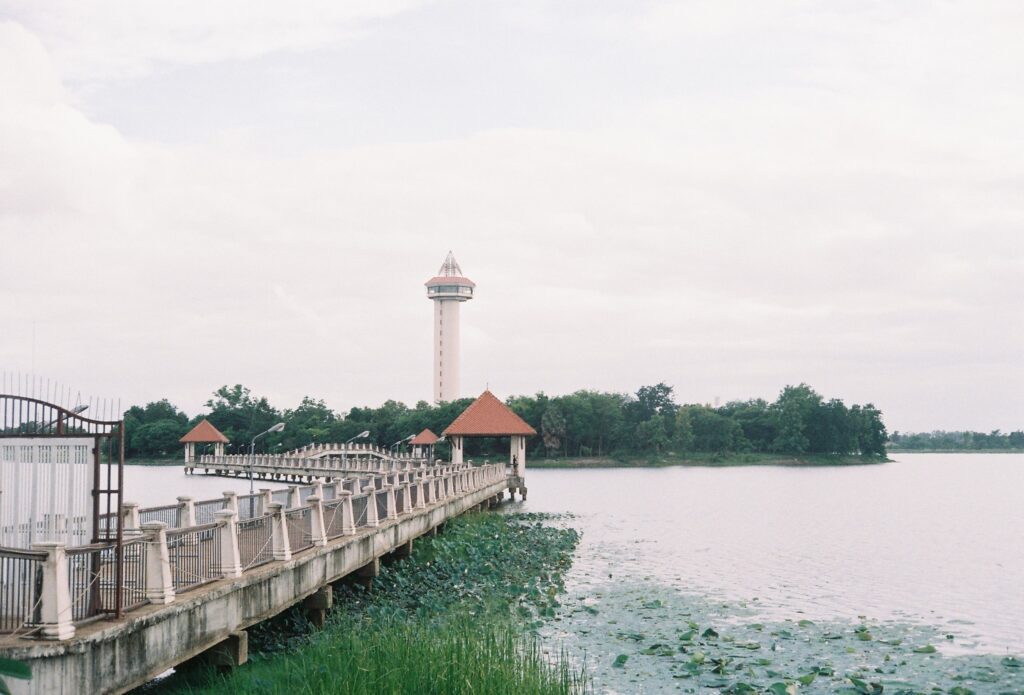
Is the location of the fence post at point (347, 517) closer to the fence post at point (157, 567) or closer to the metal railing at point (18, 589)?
the fence post at point (157, 567)

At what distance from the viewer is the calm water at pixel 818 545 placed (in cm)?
2617

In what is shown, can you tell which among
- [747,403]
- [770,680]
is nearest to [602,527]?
[770,680]

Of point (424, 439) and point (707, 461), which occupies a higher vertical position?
point (424, 439)

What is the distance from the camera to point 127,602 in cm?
1197

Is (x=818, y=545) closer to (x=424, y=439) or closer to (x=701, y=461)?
(x=424, y=439)

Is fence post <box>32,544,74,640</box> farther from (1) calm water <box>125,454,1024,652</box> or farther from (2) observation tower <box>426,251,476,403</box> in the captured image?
(2) observation tower <box>426,251,476,403</box>

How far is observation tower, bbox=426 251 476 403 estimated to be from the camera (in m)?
129

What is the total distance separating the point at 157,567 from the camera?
12.4m

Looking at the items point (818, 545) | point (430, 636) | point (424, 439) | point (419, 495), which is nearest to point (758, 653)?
point (430, 636)

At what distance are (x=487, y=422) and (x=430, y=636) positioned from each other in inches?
1683

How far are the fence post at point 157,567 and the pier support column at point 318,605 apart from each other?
6053mm

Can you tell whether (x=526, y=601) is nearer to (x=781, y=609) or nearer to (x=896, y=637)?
(x=781, y=609)

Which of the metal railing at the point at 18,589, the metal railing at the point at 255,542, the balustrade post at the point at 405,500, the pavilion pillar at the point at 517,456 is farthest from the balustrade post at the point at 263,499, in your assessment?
the pavilion pillar at the point at 517,456

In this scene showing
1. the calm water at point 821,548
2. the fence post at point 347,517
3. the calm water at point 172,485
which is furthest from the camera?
the calm water at point 172,485
